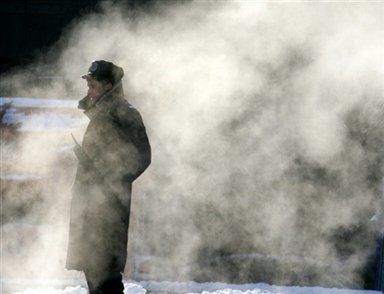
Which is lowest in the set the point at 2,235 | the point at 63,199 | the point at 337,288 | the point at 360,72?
the point at 337,288

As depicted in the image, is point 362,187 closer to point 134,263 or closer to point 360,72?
point 360,72

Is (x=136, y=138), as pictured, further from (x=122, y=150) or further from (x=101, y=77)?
(x=101, y=77)

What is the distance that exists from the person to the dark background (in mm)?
4493

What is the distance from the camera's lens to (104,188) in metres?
3.36

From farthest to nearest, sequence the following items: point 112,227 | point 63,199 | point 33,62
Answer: point 33,62 → point 63,199 → point 112,227

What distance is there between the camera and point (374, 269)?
576 centimetres

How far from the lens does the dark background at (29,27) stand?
7496mm

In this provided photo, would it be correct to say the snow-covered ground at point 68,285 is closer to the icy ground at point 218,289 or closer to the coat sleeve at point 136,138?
the icy ground at point 218,289

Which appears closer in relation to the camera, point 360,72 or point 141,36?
point 360,72

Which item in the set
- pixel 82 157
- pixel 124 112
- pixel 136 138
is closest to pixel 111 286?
pixel 82 157

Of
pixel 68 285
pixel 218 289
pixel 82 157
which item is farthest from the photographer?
pixel 218 289

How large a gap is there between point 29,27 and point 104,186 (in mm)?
5058

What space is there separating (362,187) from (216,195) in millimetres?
1716

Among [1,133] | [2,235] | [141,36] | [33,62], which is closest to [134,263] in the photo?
[2,235]
